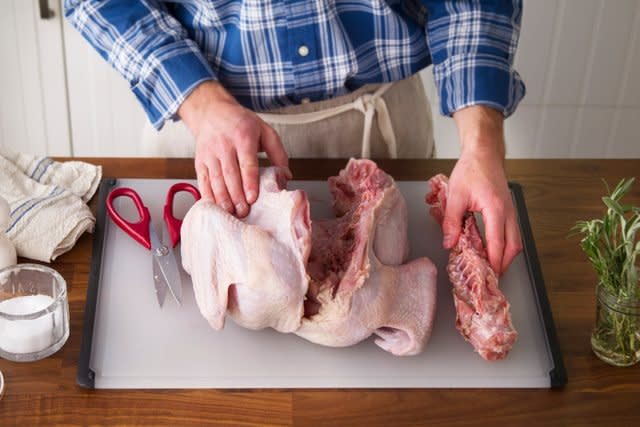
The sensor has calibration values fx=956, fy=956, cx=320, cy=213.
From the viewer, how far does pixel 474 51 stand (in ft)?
4.92

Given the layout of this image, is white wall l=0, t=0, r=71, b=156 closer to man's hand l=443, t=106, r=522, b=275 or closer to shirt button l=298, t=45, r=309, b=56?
shirt button l=298, t=45, r=309, b=56

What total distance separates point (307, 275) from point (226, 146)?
275mm

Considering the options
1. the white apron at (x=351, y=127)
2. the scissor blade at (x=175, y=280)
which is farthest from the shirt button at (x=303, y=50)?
the scissor blade at (x=175, y=280)

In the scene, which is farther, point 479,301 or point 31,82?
point 31,82

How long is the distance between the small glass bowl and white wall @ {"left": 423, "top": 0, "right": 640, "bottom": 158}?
4.40 ft

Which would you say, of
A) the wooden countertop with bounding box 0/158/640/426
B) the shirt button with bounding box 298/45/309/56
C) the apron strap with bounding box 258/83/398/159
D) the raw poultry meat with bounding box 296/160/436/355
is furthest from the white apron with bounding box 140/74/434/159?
the wooden countertop with bounding box 0/158/640/426

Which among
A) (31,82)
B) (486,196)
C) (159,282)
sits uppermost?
(486,196)

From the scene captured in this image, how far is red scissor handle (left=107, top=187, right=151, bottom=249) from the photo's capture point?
1391 millimetres

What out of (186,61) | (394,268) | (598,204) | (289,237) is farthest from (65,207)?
(598,204)

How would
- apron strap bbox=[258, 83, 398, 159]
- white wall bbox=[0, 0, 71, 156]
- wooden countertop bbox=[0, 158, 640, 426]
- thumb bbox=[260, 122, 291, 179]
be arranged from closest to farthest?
wooden countertop bbox=[0, 158, 640, 426]
thumb bbox=[260, 122, 291, 179]
apron strap bbox=[258, 83, 398, 159]
white wall bbox=[0, 0, 71, 156]

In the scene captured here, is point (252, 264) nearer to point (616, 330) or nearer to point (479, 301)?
point (479, 301)

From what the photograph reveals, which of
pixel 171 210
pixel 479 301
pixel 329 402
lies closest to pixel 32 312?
pixel 171 210

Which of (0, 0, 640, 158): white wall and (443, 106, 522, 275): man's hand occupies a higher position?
(443, 106, 522, 275): man's hand

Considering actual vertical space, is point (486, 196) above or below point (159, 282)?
above
